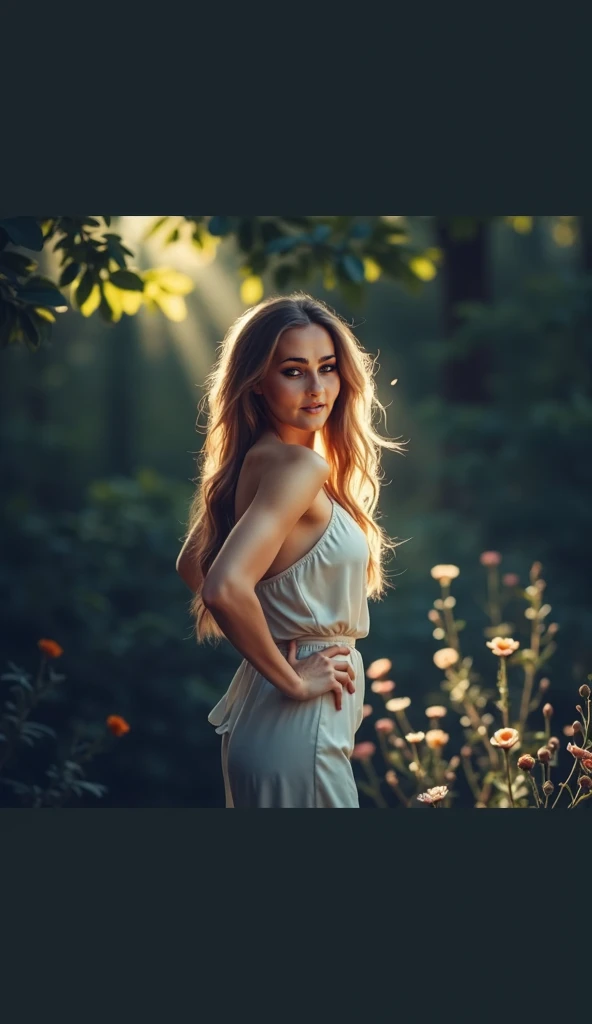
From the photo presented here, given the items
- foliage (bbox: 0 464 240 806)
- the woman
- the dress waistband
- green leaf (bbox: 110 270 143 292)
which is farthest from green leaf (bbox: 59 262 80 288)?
foliage (bbox: 0 464 240 806)

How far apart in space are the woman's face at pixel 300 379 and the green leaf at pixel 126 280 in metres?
0.85

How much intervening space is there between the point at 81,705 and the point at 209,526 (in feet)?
9.41

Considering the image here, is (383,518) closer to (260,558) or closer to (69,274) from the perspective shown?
(69,274)

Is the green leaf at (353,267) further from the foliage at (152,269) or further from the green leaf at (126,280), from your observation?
the green leaf at (126,280)

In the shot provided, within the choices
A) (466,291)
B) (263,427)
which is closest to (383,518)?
(466,291)

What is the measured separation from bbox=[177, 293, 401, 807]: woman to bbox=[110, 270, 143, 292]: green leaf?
0.61 metres

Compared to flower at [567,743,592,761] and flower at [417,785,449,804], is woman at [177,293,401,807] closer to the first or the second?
flower at [417,785,449,804]

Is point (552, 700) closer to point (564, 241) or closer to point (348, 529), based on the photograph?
point (348, 529)

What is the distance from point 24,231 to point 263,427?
0.85m

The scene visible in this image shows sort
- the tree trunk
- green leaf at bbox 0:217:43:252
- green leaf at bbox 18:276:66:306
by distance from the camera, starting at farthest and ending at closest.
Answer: the tree trunk → green leaf at bbox 18:276:66:306 → green leaf at bbox 0:217:43:252

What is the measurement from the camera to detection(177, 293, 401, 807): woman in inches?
88.6

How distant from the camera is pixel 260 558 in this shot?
222 cm

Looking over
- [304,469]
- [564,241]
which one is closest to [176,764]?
[304,469]

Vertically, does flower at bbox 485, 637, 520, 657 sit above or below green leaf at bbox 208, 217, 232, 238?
below
